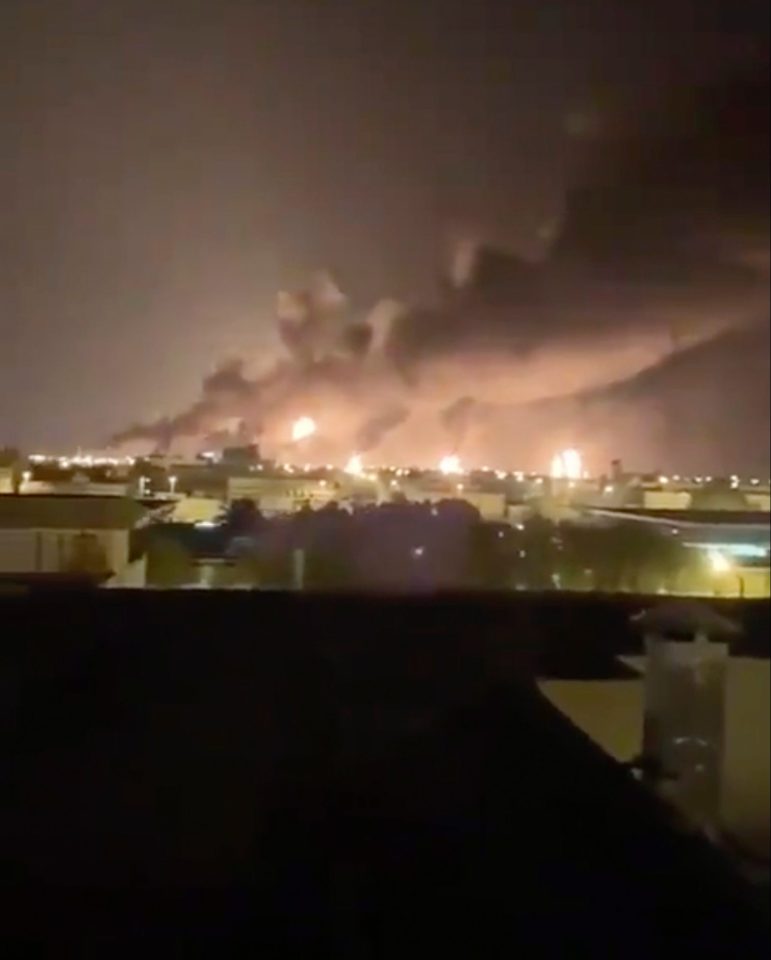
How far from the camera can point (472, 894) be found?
42.4 inches

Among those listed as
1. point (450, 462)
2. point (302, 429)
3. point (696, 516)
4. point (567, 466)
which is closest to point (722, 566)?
point (696, 516)

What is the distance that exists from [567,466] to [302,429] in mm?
257

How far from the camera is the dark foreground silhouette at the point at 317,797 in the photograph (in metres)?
1.05

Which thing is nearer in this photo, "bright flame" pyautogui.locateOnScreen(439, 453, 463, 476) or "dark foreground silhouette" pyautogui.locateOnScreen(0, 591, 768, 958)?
"dark foreground silhouette" pyautogui.locateOnScreen(0, 591, 768, 958)

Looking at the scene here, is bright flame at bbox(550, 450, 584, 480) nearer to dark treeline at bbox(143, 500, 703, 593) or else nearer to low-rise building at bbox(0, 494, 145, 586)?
dark treeline at bbox(143, 500, 703, 593)

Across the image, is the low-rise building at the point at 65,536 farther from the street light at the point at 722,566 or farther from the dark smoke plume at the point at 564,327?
the street light at the point at 722,566

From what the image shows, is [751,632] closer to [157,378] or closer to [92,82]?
[157,378]

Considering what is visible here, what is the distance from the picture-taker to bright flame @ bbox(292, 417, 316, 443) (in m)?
1.20

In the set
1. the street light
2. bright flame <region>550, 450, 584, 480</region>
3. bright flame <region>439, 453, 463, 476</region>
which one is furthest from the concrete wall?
the street light

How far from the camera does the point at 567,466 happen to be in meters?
1.24

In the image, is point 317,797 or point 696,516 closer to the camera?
point 317,797

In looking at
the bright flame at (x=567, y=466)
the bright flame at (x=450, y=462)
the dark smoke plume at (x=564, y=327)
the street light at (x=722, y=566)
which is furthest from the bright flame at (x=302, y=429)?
the street light at (x=722, y=566)

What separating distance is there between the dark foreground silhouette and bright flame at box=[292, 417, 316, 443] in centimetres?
15

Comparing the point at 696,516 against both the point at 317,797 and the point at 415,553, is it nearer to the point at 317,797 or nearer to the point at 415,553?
the point at 415,553
